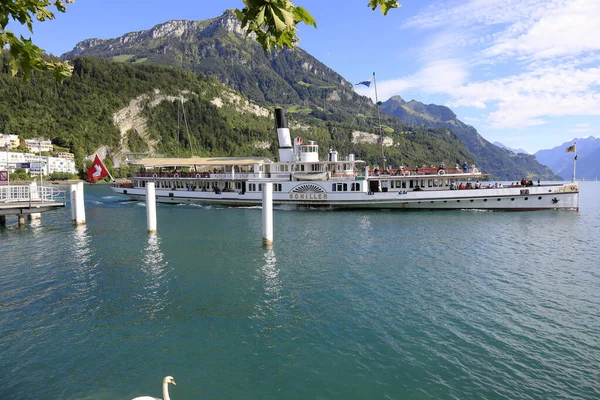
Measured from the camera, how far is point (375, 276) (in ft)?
54.8

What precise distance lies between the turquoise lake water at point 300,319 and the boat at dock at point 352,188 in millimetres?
17525

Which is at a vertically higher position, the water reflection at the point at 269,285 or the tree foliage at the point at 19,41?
the tree foliage at the point at 19,41

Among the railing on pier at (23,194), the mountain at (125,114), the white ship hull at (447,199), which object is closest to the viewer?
the railing on pier at (23,194)

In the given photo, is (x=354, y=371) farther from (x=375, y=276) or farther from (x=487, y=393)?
(x=375, y=276)

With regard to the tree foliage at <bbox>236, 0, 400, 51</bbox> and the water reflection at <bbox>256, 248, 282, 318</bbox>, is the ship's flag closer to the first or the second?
the water reflection at <bbox>256, 248, 282, 318</bbox>

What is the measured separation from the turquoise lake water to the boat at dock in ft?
57.5

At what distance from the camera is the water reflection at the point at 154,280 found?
13023mm

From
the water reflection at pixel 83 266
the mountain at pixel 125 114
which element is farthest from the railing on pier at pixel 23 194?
the mountain at pixel 125 114

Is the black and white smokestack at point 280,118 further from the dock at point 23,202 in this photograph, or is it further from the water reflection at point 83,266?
the water reflection at point 83,266

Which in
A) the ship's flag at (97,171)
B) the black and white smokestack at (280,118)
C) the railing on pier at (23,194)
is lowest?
the railing on pier at (23,194)

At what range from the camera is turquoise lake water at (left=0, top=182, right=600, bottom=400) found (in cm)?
852

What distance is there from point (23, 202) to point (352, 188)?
32624mm

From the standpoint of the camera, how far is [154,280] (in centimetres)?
1592

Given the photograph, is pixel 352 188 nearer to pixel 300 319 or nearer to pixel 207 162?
pixel 207 162
